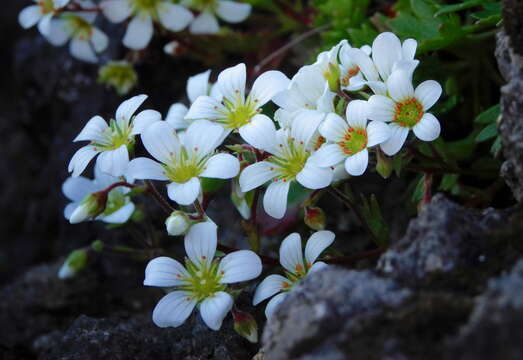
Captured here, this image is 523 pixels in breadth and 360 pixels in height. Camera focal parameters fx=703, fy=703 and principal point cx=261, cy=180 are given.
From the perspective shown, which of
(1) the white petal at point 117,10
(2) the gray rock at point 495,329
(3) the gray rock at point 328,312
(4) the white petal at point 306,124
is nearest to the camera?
(2) the gray rock at point 495,329

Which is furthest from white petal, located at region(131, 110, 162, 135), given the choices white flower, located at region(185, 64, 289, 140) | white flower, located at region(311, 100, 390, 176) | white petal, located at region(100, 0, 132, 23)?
white petal, located at region(100, 0, 132, 23)

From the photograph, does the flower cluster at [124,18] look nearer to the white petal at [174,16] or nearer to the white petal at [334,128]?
the white petal at [174,16]

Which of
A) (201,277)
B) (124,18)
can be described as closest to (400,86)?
(201,277)

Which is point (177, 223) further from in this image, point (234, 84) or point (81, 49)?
point (81, 49)

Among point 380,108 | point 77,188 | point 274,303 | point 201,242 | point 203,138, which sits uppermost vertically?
point 380,108

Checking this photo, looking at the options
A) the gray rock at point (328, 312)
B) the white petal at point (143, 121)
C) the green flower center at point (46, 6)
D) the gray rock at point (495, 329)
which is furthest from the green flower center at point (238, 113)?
the green flower center at point (46, 6)

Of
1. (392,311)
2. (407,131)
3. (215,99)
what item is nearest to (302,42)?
(215,99)
